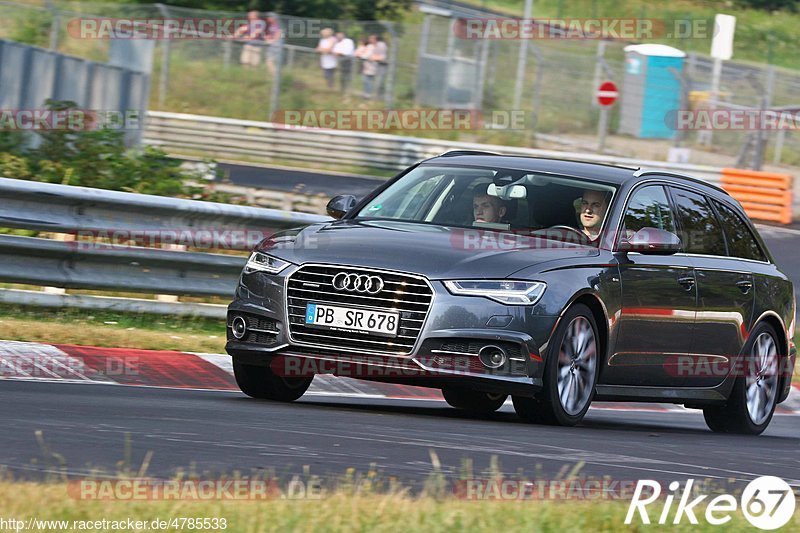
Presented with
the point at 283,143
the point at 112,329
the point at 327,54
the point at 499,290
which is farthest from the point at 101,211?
the point at 283,143

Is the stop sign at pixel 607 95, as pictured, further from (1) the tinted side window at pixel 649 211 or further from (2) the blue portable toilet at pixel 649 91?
(1) the tinted side window at pixel 649 211

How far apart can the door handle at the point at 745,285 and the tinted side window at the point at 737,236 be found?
0.21 m

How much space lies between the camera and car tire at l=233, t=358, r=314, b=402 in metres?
8.91

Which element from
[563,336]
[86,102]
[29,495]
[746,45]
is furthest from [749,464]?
[746,45]

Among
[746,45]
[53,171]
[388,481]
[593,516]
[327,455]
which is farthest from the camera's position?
[746,45]

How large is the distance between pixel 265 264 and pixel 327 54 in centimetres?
2098

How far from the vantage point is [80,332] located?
34.4ft

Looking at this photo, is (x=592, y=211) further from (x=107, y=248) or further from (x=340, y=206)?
(x=107, y=248)

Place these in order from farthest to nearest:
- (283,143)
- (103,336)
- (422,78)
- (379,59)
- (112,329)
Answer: (422,78)
(283,143)
(379,59)
(112,329)
(103,336)

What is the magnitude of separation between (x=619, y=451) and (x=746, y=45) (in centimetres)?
4021

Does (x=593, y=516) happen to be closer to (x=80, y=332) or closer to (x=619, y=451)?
(x=619, y=451)

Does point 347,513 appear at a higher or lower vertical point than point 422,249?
lower

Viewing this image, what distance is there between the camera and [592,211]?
914 cm

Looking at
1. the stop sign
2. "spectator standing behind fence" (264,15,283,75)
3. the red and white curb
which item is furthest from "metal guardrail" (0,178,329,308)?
the stop sign
